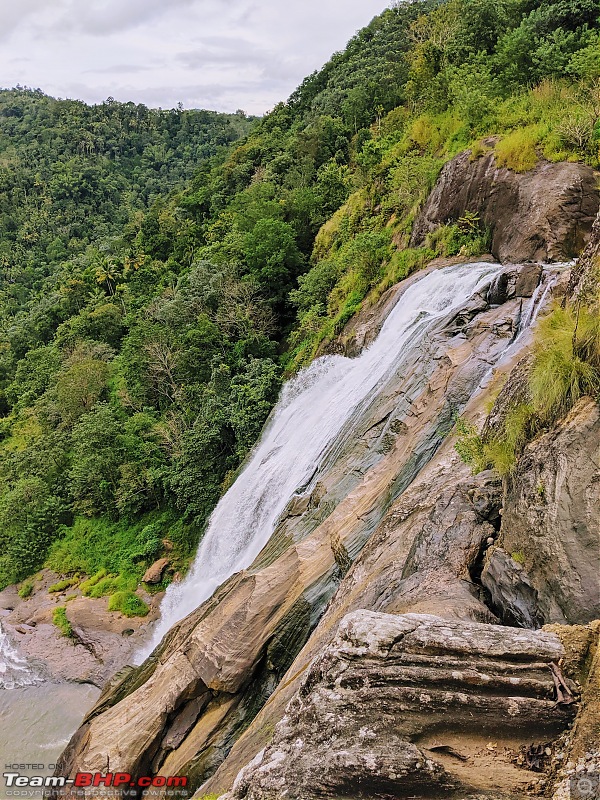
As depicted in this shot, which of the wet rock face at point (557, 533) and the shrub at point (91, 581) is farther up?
the wet rock face at point (557, 533)

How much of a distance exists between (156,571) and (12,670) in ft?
16.8

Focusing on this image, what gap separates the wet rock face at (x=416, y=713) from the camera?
337 centimetres

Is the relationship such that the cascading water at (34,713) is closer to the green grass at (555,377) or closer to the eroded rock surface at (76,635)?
the eroded rock surface at (76,635)

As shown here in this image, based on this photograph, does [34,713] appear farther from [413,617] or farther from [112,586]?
[413,617]

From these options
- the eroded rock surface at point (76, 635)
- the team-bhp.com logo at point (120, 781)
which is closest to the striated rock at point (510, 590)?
the team-bhp.com logo at point (120, 781)

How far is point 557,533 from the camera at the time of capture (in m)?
4.07

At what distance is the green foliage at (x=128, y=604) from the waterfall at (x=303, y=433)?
111cm

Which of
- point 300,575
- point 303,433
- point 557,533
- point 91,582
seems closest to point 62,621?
point 91,582

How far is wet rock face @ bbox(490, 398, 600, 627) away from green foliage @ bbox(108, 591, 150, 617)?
15538mm

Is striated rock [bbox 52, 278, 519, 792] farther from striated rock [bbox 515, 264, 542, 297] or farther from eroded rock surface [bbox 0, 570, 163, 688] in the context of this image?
eroded rock surface [bbox 0, 570, 163, 688]

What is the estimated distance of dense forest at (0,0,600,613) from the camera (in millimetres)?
14789

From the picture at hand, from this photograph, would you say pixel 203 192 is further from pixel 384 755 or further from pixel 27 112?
pixel 27 112

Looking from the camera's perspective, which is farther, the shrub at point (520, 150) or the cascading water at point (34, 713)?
the cascading water at point (34, 713)

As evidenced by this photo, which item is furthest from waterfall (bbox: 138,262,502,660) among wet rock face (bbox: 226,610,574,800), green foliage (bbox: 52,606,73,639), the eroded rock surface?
wet rock face (bbox: 226,610,574,800)
